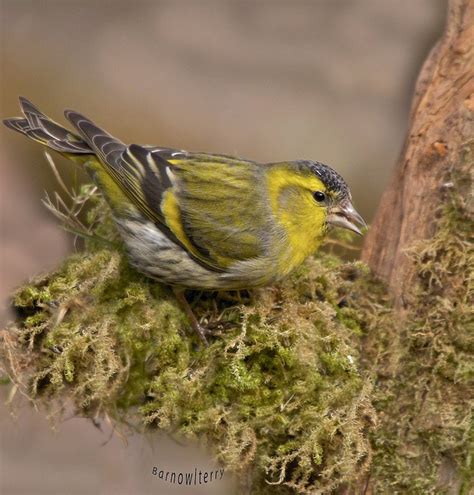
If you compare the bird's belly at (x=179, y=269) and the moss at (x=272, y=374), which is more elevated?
the bird's belly at (x=179, y=269)

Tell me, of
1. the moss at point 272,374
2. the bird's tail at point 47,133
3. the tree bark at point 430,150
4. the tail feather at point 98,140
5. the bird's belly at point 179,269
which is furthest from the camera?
the bird's tail at point 47,133

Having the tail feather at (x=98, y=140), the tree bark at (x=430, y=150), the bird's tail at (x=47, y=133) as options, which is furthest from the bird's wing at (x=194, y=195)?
the tree bark at (x=430, y=150)

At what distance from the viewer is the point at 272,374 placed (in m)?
3.55

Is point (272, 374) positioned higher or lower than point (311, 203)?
lower

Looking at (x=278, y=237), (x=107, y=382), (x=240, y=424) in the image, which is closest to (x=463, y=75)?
(x=278, y=237)

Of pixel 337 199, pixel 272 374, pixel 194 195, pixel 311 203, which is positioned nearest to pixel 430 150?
pixel 337 199

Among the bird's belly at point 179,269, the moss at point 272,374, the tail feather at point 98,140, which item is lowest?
the moss at point 272,374

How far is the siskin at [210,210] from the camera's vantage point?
12.5ft

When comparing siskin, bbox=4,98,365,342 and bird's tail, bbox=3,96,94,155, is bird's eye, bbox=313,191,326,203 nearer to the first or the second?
siskin, bbox=4,98,365,342

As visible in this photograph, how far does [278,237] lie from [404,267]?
0.72 m

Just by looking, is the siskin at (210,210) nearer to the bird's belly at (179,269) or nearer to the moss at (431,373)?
the bird's belly at (179,269)

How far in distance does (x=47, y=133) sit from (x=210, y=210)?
43.0 inches

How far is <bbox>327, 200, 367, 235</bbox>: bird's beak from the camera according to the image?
12.8ft

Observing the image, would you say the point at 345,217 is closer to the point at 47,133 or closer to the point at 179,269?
the point at 179,269
